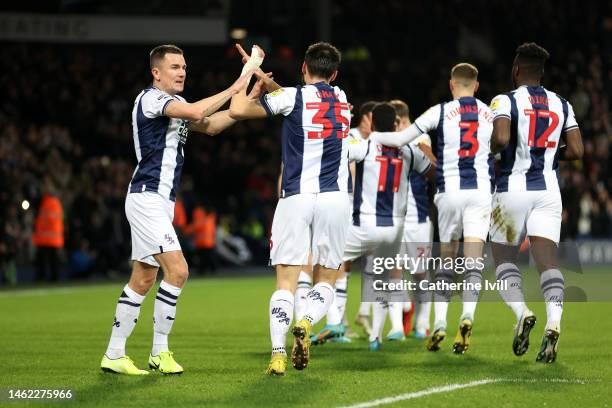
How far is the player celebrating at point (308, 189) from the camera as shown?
26.8ft

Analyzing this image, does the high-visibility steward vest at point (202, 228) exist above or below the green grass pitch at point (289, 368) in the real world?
above

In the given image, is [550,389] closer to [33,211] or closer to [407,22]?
[33,211]

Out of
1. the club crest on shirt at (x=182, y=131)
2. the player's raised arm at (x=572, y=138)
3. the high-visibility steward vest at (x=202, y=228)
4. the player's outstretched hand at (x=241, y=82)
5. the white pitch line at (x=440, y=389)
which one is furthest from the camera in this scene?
the high-visibility steward vest at (x=202, y=228)

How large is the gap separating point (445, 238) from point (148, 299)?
25.2 feet

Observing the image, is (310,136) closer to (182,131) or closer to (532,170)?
(182,131)

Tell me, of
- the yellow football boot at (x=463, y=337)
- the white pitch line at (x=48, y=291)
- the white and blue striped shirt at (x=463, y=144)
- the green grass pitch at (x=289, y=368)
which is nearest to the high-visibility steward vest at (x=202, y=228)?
the white pitch line at (x=48, y=291)

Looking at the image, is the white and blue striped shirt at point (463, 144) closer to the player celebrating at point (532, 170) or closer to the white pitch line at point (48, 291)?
the player celebrating at point (532, 170)

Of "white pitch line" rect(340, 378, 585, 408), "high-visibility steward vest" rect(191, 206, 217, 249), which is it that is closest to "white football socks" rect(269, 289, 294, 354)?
"white pitch line" rect(340, 378, 585, 408)

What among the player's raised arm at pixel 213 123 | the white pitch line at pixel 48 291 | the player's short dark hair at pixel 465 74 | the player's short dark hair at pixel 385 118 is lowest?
the white pitch line at pixel 48 291

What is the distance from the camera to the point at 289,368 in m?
8.70

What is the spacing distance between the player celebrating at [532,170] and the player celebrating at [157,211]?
2.37m

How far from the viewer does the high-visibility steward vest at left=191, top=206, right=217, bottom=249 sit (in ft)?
74.6

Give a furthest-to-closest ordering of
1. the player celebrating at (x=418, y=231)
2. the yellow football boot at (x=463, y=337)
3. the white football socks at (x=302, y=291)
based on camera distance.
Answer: the player celebrating at (x=418, y=231)
the white football socks at (x=302, y=291)
the yellow football boot at (x=463, y=337)

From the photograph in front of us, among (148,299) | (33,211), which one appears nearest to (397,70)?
(33,211)
